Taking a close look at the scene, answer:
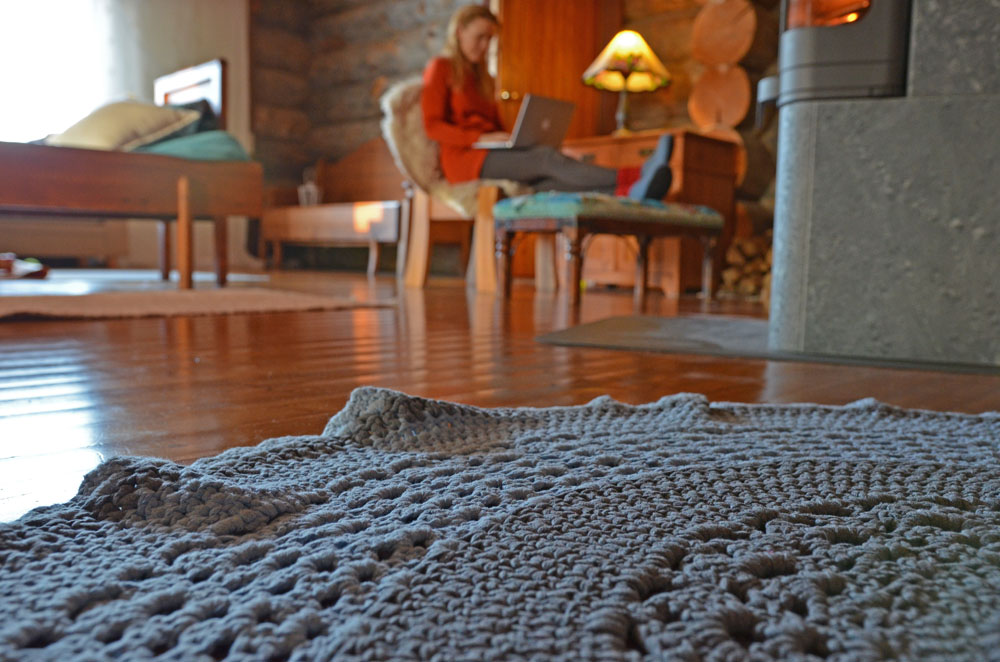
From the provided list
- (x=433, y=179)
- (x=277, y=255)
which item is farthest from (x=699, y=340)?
(x=277, y=255)

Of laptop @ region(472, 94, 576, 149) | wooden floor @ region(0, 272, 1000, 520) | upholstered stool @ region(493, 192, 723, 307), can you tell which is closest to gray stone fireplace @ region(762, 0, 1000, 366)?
wooden floor @ region(0, 272, 1000, 520)

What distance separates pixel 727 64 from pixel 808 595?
3.92 m

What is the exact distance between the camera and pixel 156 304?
2275mm

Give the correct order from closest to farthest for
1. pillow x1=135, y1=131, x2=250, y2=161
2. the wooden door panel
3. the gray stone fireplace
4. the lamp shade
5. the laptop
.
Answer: the gray stone fireplace, the laptop, pillow x1=135, y1=131, x2=250, y2=161, the lamp shade, the wooden door panel

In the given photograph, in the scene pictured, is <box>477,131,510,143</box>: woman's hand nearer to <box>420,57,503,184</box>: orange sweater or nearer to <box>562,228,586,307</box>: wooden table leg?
<box>420,57,503,184</box>: orange sweater

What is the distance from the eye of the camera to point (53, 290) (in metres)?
2.88

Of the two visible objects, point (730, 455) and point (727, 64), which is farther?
point (727, 64)

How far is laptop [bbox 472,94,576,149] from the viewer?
129 inches

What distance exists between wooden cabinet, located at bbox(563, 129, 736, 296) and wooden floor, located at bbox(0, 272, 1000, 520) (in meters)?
1.96

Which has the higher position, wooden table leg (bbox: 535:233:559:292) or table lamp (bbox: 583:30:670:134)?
table lamp (bbox: 583:30:670:134)

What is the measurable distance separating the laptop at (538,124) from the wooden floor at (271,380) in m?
1.56

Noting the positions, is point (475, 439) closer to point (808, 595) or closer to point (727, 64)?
point (808, 595)

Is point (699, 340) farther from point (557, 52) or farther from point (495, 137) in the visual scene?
point (557, 52)

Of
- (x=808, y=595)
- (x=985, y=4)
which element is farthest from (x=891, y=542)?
(x=985, y=4)
